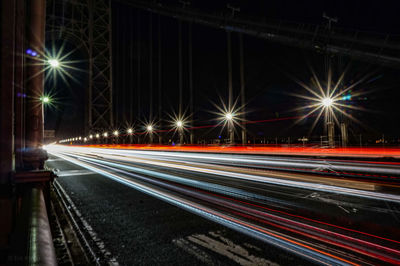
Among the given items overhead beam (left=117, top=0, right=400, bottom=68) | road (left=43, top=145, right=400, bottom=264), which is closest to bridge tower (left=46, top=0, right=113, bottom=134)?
overhead beam (left=117, top=0, right=400, bottom=68)

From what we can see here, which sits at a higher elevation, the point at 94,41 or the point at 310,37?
the point at 94,41

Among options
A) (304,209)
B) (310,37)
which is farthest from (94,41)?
(304,209)

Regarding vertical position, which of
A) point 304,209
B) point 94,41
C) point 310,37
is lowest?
point 304,209

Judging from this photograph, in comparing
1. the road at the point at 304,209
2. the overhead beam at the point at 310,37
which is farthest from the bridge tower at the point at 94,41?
the road at the point at 304,209

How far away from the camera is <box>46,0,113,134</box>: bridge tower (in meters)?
52.8

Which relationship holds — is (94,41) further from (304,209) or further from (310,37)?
(304,209)

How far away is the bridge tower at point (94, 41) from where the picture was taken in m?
52.8

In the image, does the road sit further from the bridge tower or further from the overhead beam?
the bridge tower

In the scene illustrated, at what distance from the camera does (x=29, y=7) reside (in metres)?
4.63

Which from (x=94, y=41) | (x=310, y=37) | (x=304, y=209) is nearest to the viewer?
(x=304, y=209)

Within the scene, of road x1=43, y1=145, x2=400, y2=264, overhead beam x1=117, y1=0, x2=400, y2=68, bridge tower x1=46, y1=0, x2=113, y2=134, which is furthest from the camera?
bridge tower x1=46, y1=0, x2=113, y2=134

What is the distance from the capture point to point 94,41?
54.5 m

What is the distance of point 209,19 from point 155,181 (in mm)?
43749

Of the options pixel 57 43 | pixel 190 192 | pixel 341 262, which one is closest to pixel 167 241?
pixel 341 262
